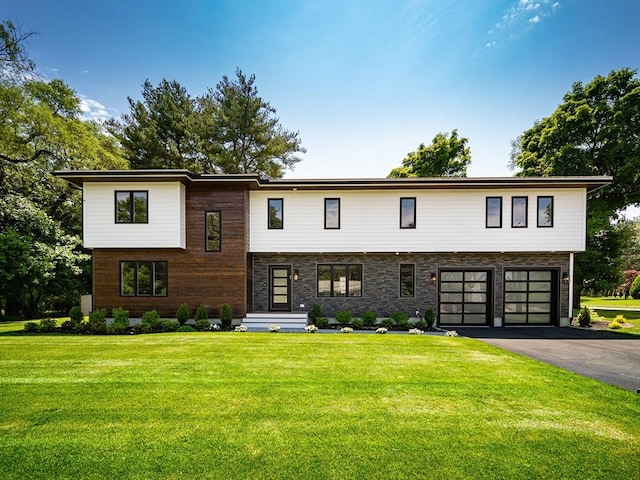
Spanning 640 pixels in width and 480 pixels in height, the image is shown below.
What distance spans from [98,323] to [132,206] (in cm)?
450

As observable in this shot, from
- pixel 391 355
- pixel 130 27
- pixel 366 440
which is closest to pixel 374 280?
pixel 391 355

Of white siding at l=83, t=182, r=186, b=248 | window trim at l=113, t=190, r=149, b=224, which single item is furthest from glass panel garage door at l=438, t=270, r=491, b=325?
window trim at l=113, t=190, r=149, b=224

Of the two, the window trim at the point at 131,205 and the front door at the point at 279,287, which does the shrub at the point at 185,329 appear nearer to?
the front door at the point at 279,287

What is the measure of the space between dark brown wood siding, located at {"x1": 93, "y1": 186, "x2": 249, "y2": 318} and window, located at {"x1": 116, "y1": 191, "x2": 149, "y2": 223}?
1.33 m

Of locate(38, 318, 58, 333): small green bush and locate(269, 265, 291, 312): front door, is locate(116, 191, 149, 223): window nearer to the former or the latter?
locate(38, 318, 58, 333): small green bush

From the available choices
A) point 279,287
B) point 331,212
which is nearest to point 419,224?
point 331,212

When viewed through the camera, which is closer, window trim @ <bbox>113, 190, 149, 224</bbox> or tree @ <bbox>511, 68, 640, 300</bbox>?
window trim @ <bbox>113, 190, 149, 224</bbox>

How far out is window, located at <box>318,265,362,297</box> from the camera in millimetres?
12961

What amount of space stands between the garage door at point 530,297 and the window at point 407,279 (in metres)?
4.15

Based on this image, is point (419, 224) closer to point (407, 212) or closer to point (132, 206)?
point (407, 212)

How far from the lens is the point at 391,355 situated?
7152 millimetres

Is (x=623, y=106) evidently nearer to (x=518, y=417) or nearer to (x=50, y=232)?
(x=518, y=417)

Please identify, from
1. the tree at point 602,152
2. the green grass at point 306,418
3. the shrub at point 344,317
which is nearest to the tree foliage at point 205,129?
the shrub at point 344,317

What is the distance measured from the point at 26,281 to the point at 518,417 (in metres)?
20.2
